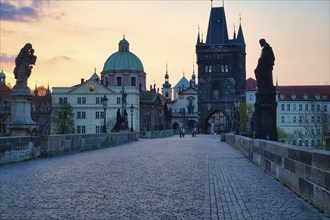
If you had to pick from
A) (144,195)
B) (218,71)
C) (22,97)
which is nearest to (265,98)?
(22,97)

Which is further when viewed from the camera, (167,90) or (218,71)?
(167,90)

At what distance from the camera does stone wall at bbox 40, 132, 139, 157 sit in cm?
1844

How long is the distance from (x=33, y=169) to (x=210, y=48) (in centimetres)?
9558

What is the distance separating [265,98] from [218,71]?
8738cm

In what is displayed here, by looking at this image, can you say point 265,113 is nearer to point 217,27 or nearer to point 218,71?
point 218,71

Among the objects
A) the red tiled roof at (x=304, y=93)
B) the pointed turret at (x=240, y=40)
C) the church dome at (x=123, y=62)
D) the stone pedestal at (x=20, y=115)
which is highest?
the pointed turret at (x=240, y=40)

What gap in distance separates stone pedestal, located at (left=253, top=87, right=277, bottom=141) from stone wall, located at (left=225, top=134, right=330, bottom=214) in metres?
7.42

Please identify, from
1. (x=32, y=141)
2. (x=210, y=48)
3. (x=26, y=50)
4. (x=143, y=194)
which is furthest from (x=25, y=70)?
(x=210, y=48)

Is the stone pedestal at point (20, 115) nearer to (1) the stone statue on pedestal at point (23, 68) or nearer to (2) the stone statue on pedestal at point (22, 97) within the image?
(2) the stone statue on pedestal at point (22, 97)

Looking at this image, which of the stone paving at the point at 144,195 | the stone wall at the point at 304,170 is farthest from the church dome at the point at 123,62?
the stone wall at the point at 304,170

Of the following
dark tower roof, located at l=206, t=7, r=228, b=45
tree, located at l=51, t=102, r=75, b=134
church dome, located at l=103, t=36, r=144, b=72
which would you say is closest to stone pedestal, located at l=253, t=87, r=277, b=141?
tree, located at l=51, t=102, r=75, b=134

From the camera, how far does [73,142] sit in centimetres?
2227

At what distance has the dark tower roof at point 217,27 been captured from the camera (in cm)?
10769

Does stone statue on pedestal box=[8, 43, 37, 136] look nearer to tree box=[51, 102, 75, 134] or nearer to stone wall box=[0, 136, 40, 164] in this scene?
stone wall box=[0, 136, 40, 164]
